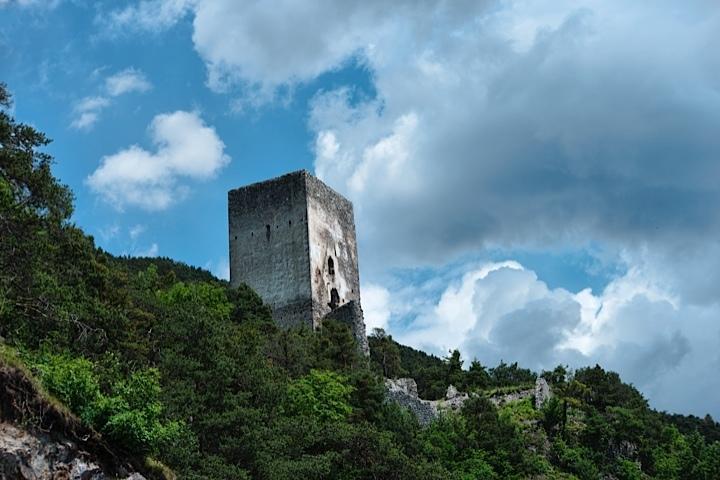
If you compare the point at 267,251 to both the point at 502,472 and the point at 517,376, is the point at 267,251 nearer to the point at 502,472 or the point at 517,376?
the point at 502,472

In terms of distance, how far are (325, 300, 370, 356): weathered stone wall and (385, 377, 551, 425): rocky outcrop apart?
2352mm

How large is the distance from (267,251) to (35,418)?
28.4 meters

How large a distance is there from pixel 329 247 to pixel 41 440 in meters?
Result: 29.6

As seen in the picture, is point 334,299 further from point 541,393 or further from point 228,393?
point 228,393

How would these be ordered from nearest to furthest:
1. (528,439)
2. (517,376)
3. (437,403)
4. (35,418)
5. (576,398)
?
(35,418)
(528,439)
(437,403)
(576,398)
(517,376)

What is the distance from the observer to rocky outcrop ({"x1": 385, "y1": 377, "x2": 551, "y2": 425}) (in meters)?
36.7

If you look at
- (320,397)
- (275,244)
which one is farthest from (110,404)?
(275,244)

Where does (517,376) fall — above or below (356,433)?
above

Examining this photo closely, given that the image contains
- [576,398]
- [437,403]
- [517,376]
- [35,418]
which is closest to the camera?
[35,418]

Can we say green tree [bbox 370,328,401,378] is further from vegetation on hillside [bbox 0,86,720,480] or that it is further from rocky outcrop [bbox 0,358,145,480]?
rocky outcrop [bbox 0,358,145,480]

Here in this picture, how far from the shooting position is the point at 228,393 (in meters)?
24.4

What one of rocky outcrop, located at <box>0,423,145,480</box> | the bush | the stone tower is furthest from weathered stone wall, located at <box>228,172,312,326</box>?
rocky outcrop, located at <box>0,423,145,480</box>

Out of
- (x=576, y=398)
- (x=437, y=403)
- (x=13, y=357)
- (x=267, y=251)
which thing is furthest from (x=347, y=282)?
(x=13, y=357)

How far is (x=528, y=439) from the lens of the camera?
121ft
